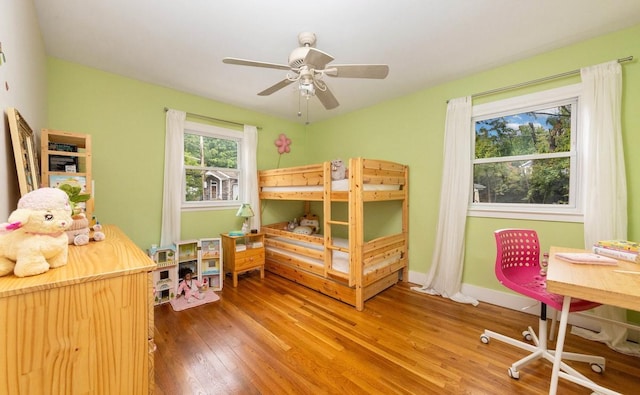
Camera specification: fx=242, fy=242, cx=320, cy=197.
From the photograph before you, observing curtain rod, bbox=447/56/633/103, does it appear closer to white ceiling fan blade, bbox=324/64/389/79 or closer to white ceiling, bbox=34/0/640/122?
white ceiling, bbox=34/0/640/122

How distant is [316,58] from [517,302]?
295 centimetres

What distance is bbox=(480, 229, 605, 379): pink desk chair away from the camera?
1573 millimetres

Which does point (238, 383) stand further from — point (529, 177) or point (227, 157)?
point (529, 177)

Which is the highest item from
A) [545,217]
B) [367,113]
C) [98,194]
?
[367,113]

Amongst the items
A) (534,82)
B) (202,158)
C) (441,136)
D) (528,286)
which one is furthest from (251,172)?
(534,82)

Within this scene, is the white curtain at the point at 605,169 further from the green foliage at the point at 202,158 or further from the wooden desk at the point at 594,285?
the green foliage at the point at 202,158

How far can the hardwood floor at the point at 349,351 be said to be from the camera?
1.54 metres

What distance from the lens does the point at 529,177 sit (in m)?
2.46

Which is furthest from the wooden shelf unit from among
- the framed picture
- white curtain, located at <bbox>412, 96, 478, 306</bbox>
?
white curtain, located at <bbox>412, 96, 478, 306</bbox>

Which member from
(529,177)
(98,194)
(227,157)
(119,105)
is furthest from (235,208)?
(529,177)

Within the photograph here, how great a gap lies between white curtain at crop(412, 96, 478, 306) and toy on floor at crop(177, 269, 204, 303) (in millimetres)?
2712

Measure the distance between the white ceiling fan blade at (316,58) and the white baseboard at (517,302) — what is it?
2.74 meters

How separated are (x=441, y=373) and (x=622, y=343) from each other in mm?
1543

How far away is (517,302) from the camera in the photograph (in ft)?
8.02
